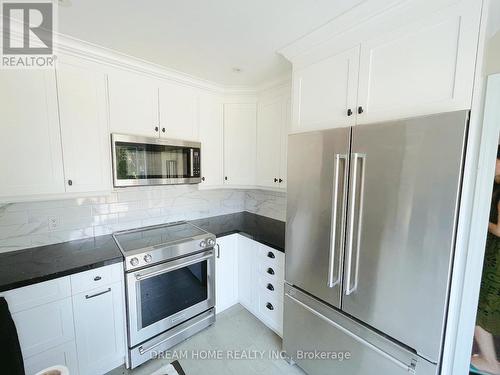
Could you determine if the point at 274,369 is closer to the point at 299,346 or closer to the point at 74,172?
the point at 299,346

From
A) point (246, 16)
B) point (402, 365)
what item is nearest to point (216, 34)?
point (246, 16)

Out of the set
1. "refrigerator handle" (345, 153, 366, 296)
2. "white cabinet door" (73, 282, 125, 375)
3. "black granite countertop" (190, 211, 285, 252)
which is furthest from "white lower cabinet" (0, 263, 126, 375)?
"refrigerator handle" (345, 153, 366, 296)

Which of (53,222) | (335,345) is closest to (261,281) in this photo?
(335,345)

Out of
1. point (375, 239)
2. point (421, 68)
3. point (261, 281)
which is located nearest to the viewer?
point (421, 68)

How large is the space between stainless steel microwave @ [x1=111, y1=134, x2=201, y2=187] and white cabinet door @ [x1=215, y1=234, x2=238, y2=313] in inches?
29.6

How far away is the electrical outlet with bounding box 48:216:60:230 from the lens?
180cm

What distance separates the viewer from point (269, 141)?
2.27 metres

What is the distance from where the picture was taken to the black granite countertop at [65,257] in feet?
4.38

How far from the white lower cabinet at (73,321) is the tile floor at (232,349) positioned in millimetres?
257

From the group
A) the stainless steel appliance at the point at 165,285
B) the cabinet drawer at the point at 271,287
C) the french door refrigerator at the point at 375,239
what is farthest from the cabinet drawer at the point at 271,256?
the stainless steel appliance at the point at 165,285

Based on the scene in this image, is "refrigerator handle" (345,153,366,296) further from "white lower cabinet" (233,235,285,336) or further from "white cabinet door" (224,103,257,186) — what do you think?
"white cabinet door" (224,103,257,186)

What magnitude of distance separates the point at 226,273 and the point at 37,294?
1505mm

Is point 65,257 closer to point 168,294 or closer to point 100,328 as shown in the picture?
point 100,328

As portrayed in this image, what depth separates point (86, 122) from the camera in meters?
1.65
